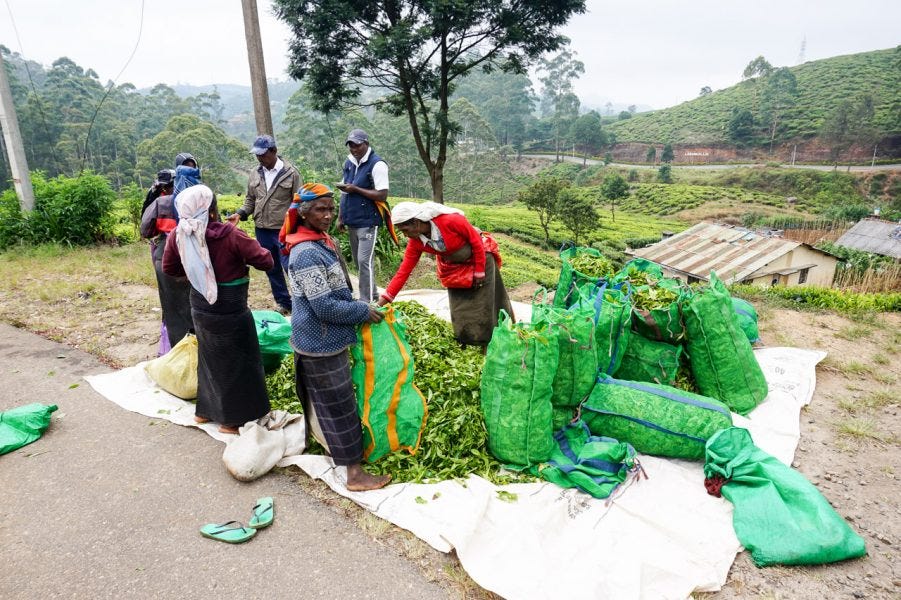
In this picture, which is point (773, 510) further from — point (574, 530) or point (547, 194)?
point (547, 194)

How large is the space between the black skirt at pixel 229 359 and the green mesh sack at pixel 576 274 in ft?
7.42

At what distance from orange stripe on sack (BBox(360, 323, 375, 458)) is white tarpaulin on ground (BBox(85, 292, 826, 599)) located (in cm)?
34

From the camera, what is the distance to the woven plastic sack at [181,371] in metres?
→ 3.57

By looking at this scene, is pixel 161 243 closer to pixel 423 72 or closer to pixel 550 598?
pixel 550 598

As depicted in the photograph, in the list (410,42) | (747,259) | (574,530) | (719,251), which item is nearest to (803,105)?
(719,251)

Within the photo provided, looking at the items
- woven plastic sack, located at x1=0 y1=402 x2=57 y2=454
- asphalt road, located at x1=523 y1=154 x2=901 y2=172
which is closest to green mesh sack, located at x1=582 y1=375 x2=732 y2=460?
woven plastic sack, located at x1=0 y1=402 x2=57 y2=454

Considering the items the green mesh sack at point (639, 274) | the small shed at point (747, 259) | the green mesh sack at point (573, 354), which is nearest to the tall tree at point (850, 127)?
the small shed at point (747, 259)

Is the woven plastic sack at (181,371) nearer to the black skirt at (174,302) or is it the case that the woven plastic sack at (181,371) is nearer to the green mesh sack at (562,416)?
the black skirt at (174,302)

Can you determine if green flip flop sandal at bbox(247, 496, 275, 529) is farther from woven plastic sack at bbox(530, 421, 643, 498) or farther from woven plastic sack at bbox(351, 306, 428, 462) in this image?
woven plastic sack at bbox(530, 421, 643, 498)

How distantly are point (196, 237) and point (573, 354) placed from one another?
2.15 meters

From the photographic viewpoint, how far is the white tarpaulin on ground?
2150 millimetres

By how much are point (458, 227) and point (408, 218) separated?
0.35 m

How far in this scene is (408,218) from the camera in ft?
11.1

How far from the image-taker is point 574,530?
2.43m
